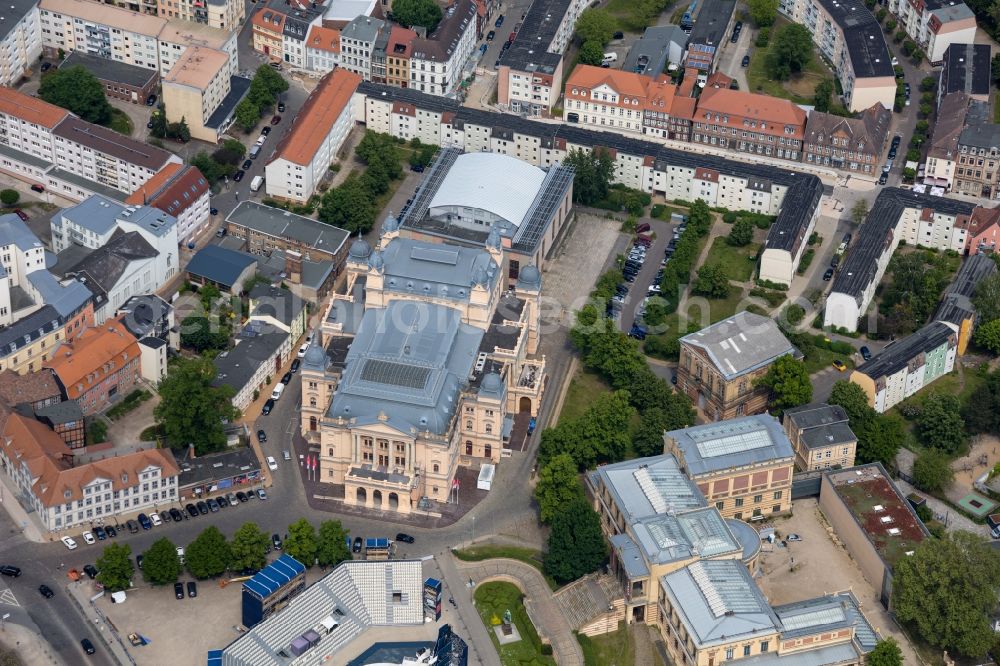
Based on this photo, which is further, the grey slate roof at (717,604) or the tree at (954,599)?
the tree at (954,599)

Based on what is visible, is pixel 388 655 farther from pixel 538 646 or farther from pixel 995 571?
pixel 995 571

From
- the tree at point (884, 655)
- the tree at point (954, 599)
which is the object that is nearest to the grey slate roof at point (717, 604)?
the tree at point (884, 655)

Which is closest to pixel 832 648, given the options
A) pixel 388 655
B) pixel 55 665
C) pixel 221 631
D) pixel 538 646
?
pixel 538 646

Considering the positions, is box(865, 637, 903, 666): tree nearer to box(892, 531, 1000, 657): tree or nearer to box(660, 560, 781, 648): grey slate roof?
box(892, 531, 1000, 657): tree

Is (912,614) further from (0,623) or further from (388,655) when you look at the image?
(0,623)

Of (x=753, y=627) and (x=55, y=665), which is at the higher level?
(x=753, y=627)

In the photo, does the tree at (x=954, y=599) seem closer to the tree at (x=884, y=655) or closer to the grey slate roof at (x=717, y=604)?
the tree at (x=884, y=655)

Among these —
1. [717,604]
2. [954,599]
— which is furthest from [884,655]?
[717,604]

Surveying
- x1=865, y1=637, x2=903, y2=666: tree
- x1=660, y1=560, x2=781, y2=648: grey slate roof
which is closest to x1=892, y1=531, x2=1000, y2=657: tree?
x1=865, y1=637, x2=903, y2=666: tree
